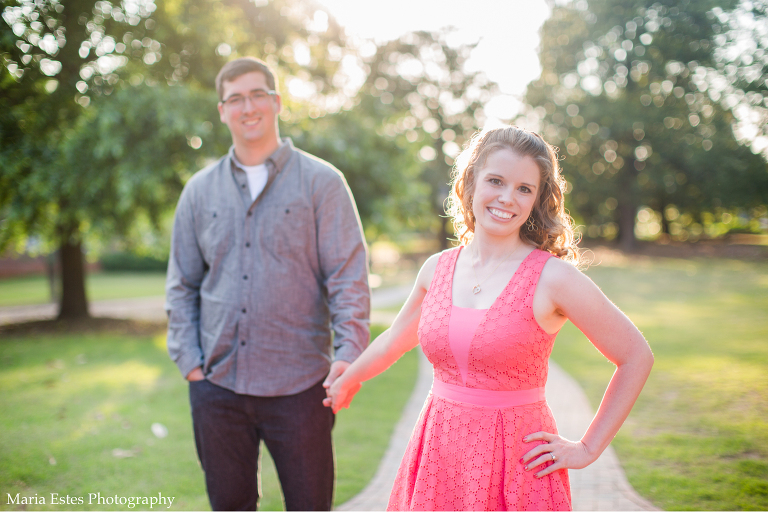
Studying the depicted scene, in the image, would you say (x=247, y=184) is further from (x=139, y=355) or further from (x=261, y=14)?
(x=261, y=14)

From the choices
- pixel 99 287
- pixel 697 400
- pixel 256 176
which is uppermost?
pixel 256 176

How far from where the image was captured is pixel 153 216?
9906 millimetres

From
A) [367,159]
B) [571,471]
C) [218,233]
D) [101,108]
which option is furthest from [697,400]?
[101,108]

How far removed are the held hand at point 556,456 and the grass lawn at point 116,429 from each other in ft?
8.90

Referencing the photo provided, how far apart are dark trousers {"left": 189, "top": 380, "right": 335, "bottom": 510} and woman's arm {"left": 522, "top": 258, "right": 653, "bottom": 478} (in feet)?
3.63

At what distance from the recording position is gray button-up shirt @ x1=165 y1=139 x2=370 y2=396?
98.7 inches

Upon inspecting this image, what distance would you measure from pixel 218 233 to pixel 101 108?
25.1 feet

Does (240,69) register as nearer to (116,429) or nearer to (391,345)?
(391,345)

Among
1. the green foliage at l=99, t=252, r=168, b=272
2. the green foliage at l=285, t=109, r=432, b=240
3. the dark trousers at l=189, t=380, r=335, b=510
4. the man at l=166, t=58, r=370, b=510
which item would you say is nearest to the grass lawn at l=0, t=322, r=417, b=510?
the dark trousers at l=189, t=380, r=335, b=510

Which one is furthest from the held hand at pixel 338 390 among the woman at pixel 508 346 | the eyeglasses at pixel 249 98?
the eyeglasses at pixel 249 98

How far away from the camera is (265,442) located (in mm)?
2516

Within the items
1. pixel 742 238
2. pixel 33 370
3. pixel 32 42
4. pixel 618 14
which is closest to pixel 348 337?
pixel 33 370

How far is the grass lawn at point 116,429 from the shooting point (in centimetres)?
418

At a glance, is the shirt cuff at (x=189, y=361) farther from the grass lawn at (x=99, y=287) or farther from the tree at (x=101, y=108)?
the grass lawn at (x=99, y=287)
